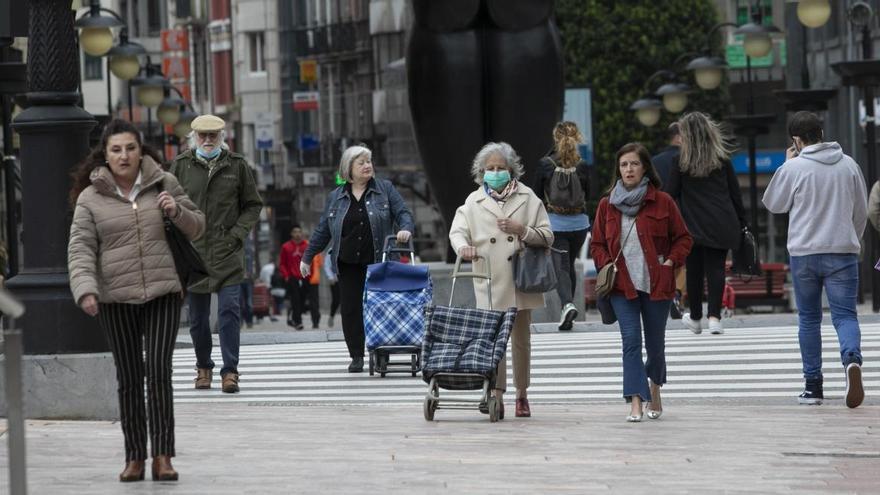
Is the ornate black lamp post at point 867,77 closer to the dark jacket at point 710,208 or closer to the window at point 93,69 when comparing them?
the dark jacket at point 710,208

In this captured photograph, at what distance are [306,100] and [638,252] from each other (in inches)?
2787

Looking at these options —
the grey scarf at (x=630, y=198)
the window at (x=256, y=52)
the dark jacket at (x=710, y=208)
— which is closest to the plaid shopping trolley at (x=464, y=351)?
the grey scarf at (x=630, y=198)

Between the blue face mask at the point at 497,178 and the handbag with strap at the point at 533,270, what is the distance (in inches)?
15.6

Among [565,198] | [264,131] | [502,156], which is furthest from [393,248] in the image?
[264,131]

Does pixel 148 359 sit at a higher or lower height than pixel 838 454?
higher

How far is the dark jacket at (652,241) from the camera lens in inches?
520

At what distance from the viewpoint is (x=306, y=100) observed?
83.6 m

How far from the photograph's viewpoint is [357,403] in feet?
49.0

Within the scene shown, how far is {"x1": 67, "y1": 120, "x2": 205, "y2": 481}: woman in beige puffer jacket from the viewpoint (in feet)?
33.3

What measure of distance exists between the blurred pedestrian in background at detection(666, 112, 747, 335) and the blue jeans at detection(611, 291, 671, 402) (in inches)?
183

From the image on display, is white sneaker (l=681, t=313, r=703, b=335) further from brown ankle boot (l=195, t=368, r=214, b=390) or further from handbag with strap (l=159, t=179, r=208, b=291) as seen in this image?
handbag with strap (l=159, t=179, r=208, b=291)

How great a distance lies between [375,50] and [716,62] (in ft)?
136

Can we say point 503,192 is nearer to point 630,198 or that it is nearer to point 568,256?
point 630,198

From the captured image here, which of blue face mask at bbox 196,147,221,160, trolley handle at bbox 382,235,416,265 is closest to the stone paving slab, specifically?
blue face mask at bbox 196,147,221,160
